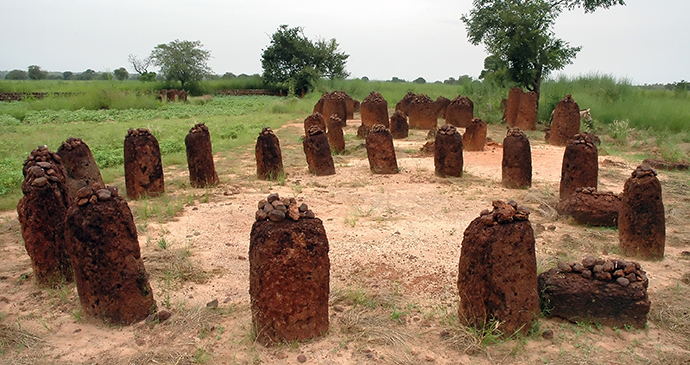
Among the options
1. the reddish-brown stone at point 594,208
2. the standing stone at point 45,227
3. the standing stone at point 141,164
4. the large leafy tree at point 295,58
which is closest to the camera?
the standing stone at point 45,227

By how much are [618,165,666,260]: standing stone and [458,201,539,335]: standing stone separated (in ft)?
6.04

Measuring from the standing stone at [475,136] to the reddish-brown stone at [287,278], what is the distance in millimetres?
7605

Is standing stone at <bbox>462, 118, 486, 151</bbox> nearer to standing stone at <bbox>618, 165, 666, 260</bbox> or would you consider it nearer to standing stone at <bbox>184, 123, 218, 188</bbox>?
standing stone at <bbox>184, 123, 218, 188</bbox>

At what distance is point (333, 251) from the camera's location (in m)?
4.74

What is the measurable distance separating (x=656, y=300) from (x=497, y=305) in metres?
1.40

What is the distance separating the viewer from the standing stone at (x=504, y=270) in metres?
3.18

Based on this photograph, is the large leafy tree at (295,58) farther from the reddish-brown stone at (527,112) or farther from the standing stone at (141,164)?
the standing stone at (141,164)

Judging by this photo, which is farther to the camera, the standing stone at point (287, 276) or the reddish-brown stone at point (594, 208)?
the reddish-brown stone at point (594, 208)

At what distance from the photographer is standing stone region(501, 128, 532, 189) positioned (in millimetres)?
7141

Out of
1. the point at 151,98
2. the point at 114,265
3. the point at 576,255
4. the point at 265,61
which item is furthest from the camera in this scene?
the point at 265,61

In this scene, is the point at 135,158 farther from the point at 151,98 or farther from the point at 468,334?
the point at 151,98

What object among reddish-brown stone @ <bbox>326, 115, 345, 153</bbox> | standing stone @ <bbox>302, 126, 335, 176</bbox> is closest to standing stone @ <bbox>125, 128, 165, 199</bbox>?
standing stone @ <bbox>302, 126, 335, 176</bbox>

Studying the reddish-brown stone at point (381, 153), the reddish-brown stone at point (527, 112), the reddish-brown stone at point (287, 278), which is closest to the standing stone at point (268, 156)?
the reddish-brown stone at point (381, 153)

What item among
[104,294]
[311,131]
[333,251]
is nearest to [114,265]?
[104,294]
